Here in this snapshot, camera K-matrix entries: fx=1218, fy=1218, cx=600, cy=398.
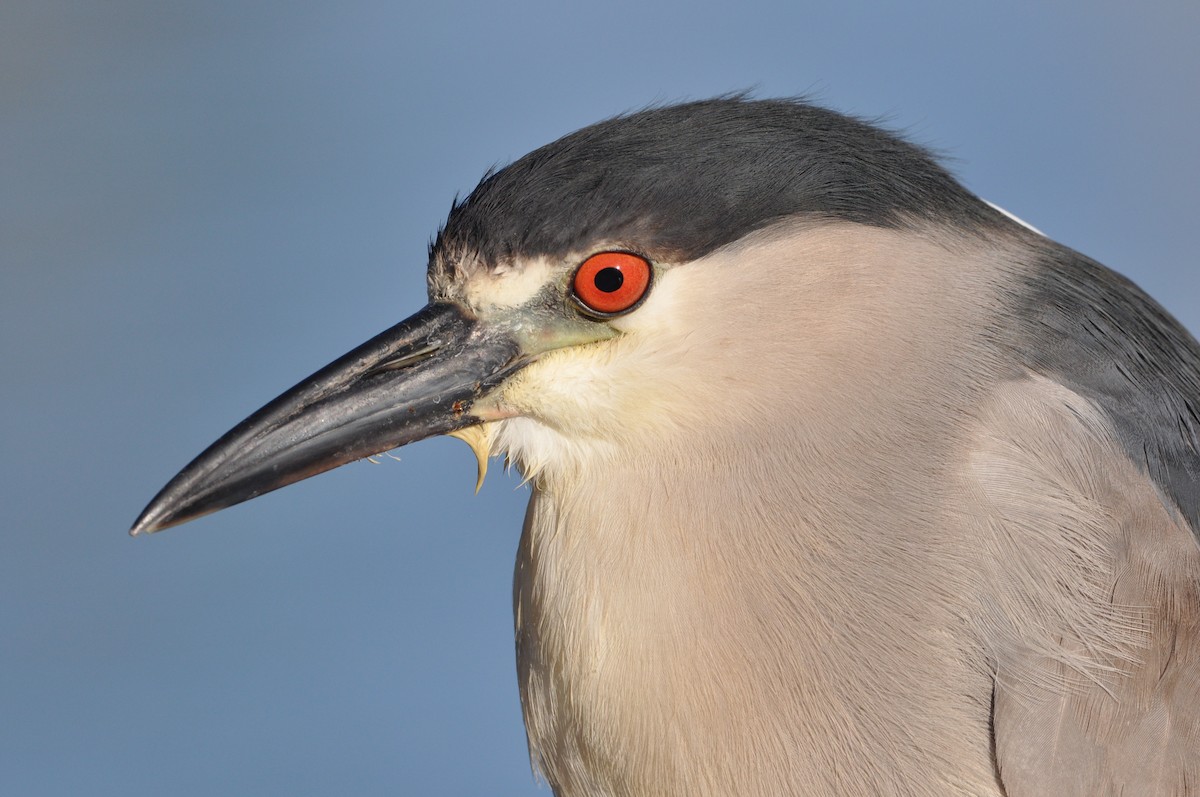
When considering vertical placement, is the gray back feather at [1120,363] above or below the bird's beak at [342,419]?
below

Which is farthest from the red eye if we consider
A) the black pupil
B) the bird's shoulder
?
the bird's shoulder

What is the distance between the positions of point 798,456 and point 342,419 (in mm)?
530

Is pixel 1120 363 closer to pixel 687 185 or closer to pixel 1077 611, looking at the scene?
pixel 1077 611

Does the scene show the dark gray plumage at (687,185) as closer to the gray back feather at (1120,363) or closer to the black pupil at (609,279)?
the black pupil at (609,279)

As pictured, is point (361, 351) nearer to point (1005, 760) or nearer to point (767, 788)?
point (767, 788)

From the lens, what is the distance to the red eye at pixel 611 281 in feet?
4.37

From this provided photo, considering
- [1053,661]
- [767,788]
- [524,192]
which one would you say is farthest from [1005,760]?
[524,192]

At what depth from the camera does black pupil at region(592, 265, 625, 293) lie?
52.5 inches

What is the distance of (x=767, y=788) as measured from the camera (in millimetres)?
1357

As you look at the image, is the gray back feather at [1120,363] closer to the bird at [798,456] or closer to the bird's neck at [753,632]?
the bird at [798,456]

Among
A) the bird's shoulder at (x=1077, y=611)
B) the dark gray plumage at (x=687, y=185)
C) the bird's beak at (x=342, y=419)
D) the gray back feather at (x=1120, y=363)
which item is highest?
the dark gray plumage at (x=687, y=185)

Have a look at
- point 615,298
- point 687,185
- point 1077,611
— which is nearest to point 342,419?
point 615,298

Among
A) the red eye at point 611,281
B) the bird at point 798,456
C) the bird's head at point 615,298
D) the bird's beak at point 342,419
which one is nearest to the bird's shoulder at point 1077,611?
the bird at point 798,456

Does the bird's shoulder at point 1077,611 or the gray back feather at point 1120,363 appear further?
the gray back feather at point 1120,363
